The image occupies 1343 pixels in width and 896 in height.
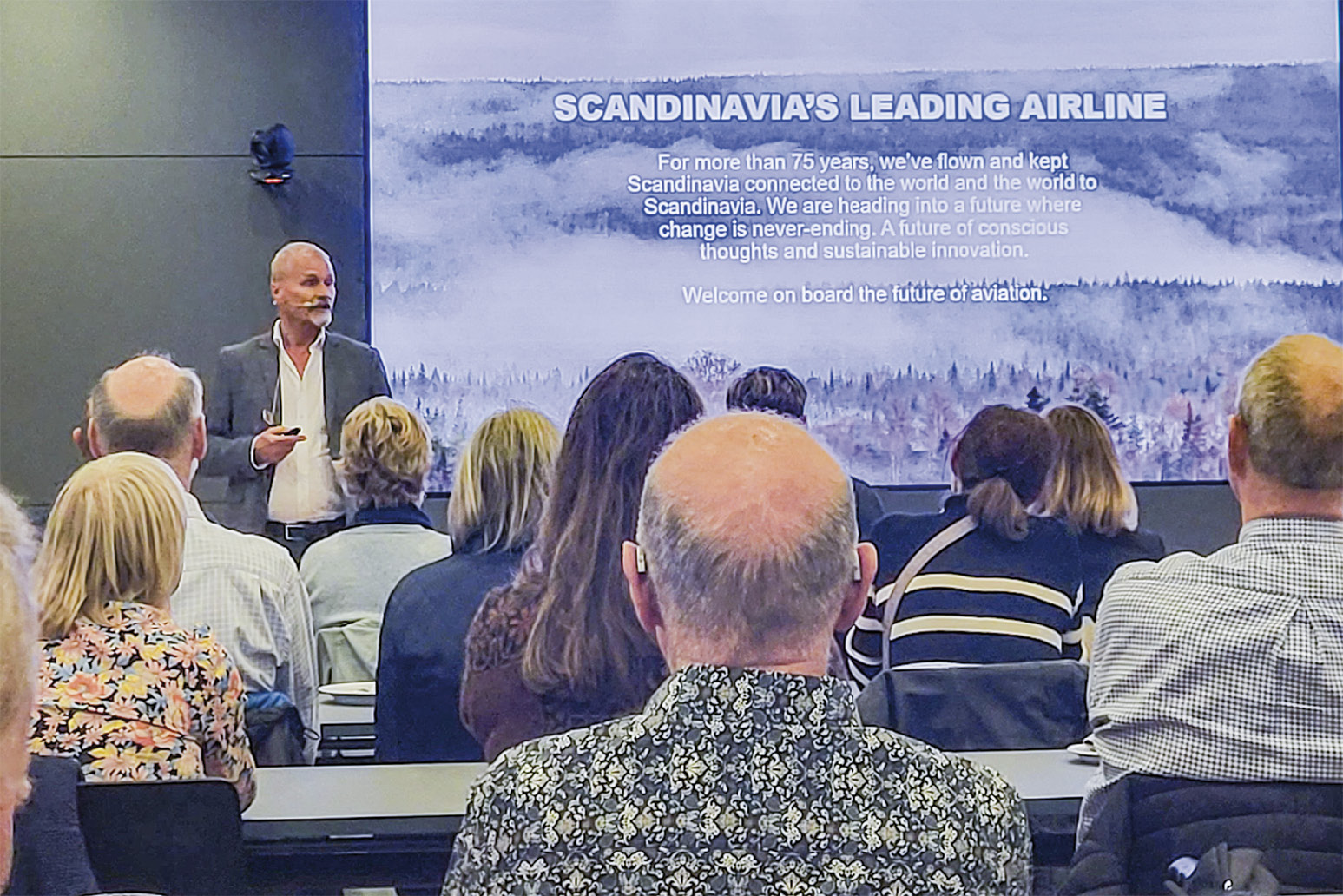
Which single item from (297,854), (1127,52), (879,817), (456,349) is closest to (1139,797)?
(879,817)


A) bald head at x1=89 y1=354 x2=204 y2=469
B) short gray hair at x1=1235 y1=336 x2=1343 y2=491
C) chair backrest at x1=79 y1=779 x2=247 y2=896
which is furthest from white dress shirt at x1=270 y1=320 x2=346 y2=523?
short gray hair at x1=1235 y1=336 x2=1343 y2=491

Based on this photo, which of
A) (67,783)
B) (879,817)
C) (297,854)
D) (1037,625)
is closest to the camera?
(879,817)

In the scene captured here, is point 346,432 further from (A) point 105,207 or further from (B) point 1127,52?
(B) point 1127,52

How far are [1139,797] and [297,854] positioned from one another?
1.23 m

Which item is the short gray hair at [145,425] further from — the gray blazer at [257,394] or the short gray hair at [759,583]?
the short gray hair at [759,583]

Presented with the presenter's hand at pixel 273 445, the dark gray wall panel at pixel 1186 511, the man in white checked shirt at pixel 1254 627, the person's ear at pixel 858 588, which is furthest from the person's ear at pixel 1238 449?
the dark gray wall panel at pixel 1186 511

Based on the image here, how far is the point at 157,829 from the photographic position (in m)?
2.23

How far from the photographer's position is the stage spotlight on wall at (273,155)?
6.37 meters

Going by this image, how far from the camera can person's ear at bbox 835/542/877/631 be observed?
1681 mm

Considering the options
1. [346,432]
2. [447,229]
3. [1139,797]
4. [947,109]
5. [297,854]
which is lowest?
[297,854]

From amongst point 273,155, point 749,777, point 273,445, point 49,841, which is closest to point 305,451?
point 273,445

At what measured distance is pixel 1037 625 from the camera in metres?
3.43

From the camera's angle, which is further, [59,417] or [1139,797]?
[59,417]

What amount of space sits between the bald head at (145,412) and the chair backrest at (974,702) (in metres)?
1.77
